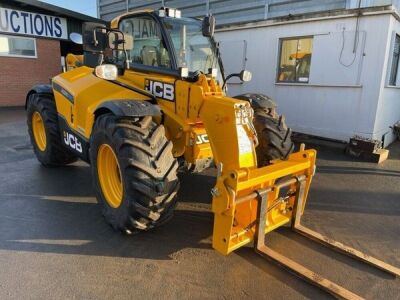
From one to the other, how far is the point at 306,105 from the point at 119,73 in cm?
521

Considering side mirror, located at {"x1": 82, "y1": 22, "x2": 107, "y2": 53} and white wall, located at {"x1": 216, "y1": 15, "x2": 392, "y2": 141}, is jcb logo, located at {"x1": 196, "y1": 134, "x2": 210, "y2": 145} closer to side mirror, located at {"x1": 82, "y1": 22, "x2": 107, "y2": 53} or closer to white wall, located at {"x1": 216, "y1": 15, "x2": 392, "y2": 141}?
side mirror, located at {"x1": 82, "y1": 22, "x2": 107, "y2": 53}

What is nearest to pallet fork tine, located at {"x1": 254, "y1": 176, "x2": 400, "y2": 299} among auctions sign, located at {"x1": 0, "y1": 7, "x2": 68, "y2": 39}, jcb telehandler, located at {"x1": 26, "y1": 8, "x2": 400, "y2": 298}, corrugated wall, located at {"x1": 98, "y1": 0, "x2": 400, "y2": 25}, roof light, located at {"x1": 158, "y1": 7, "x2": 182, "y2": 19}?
jcb telehandler, located at {"x1": 26, "y1": 8, "x2": 400, "y2": 298}

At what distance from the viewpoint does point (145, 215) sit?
2.98 meters

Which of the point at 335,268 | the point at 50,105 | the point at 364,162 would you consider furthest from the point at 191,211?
the point at 364,162

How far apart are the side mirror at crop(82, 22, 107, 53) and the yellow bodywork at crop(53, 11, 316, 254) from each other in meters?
0.50

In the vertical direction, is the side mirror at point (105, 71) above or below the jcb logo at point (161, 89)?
above

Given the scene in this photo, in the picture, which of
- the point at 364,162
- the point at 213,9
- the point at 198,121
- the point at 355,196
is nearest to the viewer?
the point at 198,121

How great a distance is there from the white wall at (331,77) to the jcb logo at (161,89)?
5106 mm

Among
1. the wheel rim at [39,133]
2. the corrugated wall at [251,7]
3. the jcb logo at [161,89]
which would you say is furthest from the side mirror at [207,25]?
the corrugated wall at [251,7]

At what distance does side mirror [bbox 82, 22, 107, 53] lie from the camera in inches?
137

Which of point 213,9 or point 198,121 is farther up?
point 213,9

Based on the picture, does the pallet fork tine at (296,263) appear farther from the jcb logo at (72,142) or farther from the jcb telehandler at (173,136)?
the jcb logo at (72,142)

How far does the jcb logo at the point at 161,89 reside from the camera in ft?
11.5

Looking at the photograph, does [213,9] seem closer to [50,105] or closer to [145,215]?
[50,105]
